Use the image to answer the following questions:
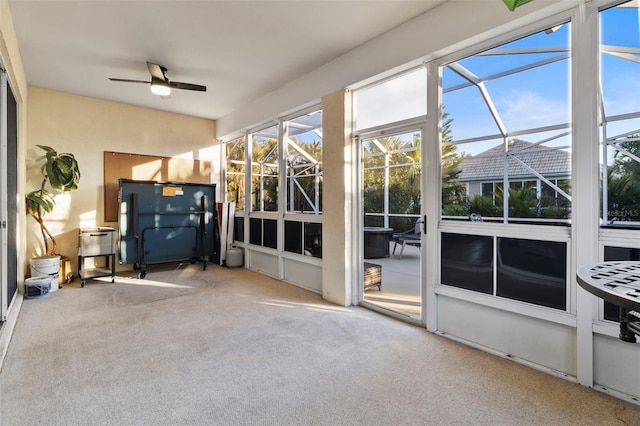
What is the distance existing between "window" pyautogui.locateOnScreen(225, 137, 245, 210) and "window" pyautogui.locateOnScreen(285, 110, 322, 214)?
6.31 feet

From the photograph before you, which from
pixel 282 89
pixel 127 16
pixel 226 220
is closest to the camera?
pixel 127 16

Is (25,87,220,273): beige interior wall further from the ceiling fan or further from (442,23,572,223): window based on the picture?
(442,23,572,223): window

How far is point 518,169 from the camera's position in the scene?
8.09ft

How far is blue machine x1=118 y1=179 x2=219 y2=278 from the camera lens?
499 centimetres

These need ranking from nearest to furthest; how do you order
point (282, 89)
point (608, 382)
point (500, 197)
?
point (608, 382) < point (500, 197) < point (282, 89)

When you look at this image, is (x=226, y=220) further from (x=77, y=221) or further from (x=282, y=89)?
(x=282, y=89)

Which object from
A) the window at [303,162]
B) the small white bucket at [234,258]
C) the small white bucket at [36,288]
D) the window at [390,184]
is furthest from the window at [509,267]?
the small white bucket at [36,288]

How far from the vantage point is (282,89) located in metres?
4.71

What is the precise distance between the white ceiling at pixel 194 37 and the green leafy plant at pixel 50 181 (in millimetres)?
1101

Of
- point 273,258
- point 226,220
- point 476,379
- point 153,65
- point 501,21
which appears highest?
point 153,65

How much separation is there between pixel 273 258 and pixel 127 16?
3584mm

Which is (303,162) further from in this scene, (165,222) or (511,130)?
(511,130)

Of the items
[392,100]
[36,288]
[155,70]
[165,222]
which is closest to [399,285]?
[392,100]

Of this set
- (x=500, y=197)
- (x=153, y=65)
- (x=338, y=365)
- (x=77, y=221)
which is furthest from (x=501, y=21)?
(x=77, y=221)
